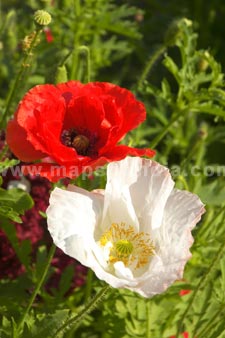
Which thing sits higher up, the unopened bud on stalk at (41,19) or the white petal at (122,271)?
the unopened bud on stalk at (41,19)

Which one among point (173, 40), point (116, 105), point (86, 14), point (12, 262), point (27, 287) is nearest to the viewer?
point (116, 105)

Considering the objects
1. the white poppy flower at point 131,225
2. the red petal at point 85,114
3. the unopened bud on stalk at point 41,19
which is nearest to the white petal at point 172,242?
the white poppy flower at point 131,225

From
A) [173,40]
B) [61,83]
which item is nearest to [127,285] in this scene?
[61,83]

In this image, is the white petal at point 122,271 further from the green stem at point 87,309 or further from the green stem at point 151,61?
the green stem at point 151,61

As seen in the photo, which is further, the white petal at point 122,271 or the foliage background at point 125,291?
the foliage background at point 125,291

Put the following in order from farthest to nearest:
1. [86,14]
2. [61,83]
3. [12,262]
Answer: [86,14], [12,262], [61,83]

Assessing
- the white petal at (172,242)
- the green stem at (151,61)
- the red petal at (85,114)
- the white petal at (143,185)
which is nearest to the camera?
the white petal at (172,242)

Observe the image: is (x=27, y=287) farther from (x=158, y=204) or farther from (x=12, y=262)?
(x=158, y=204)
